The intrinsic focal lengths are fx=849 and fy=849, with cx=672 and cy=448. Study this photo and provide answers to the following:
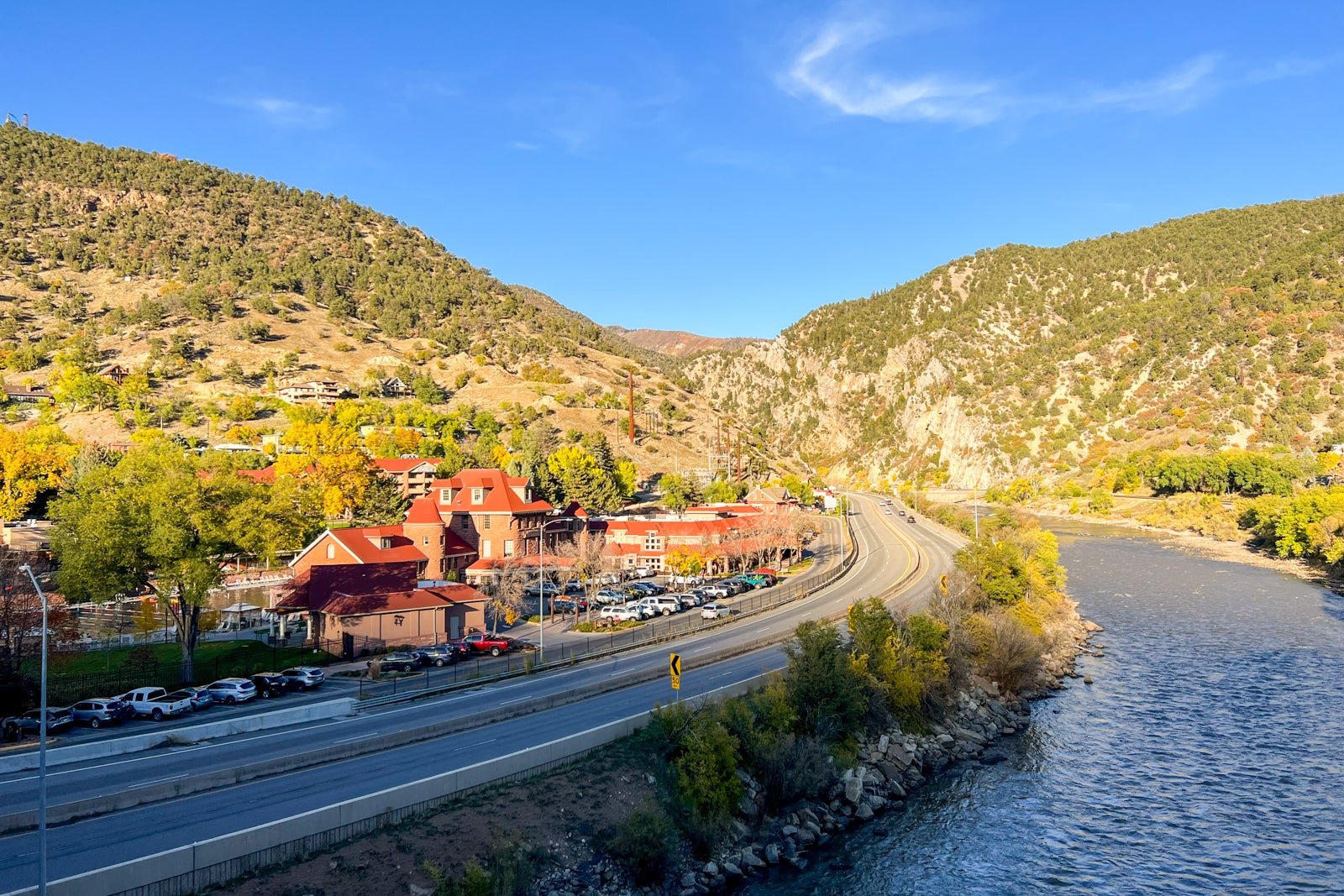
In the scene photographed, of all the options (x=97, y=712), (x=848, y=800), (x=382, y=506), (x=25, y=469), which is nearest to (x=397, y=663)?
(x=97, y=712)

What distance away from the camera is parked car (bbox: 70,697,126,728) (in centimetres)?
3391

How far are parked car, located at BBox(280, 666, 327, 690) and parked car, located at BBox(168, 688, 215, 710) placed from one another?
11.6 ft

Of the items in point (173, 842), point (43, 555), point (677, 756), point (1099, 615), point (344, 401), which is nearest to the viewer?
point (173, 842)

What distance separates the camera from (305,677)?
40875mm

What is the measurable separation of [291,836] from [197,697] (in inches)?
724

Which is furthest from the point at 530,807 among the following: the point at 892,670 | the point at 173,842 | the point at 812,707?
the point at 892,670

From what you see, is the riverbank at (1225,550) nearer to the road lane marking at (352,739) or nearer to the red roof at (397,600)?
the red roof at (397,600)

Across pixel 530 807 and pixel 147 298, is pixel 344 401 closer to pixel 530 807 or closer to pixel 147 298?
pixel 147 298

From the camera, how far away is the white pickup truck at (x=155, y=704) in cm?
3541

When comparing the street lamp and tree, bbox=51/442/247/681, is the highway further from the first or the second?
tree, bbox=51/442/247/681

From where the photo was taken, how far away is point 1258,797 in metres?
34.3

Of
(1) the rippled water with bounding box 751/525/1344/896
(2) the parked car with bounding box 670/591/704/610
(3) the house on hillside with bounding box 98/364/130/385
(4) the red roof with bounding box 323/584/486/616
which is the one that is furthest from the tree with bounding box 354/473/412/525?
(3) the house on hillside with bounding box 98/364/130/385

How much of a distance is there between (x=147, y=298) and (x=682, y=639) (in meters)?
166

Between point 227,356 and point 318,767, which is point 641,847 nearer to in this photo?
point 318,767
